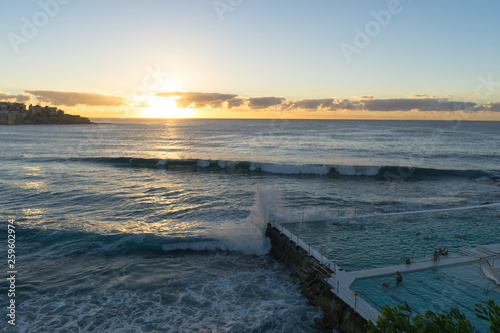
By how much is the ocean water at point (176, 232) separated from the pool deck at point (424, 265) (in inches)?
86.4

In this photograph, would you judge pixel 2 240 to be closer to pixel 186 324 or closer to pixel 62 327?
pixel 62 327

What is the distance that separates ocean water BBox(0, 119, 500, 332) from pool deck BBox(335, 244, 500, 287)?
220cm

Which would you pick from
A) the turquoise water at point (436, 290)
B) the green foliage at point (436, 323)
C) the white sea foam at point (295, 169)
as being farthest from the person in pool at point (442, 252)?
the white sea foam at point (295, 169)

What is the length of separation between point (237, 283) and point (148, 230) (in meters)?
10.1

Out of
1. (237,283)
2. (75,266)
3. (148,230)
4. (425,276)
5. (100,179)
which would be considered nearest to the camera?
(425,276)

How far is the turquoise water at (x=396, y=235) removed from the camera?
17000 millimetres

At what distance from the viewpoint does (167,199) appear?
33.2 meters

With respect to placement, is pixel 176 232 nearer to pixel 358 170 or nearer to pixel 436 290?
pixel 436 290

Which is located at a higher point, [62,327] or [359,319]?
[359,319]

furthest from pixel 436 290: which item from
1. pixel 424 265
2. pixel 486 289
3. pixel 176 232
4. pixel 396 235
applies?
pixel 176 232

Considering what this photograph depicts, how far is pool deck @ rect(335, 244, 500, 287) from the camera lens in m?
14.2

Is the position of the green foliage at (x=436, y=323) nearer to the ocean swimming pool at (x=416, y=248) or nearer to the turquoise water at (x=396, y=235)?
the ocean swimming pool at (x=416, y=248)

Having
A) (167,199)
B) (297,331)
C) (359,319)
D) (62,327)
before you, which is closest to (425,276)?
(359,319)

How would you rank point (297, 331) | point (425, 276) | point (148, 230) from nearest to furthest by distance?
point (297, 331)
point (425, 276)
point (148, 230)
